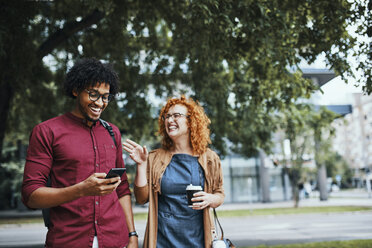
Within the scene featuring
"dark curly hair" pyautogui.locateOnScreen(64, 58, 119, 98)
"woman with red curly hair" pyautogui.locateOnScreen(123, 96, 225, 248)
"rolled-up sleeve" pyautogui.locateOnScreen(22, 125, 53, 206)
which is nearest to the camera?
"rolled-up sleeve" pyautogui.locateOnScreen(22, 125, 53, 206)

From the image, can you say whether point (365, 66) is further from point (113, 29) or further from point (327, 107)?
point (327, 107)

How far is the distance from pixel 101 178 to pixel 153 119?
→ 7863 millimetres

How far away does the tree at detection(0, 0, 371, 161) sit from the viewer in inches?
206

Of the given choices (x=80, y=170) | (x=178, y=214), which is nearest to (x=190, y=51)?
(x=178, y=214)

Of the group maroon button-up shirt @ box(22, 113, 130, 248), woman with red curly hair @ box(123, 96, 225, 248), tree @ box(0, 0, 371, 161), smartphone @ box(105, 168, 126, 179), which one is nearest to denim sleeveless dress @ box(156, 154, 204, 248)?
woman with red curly hair @ box(123, 96, 225, 248)

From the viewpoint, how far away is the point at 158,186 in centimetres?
302

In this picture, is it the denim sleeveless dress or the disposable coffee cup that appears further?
the denim sleeveless dress

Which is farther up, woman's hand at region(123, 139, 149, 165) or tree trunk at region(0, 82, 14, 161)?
tree trunk at region(0, 82, 14, 161)

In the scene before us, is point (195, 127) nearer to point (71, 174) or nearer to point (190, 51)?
point (71, 174)

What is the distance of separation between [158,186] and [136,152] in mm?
378

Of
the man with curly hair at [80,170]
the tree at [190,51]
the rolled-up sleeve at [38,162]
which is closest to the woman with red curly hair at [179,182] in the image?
the man with curly hair at [80,170]

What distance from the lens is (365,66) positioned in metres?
4.98

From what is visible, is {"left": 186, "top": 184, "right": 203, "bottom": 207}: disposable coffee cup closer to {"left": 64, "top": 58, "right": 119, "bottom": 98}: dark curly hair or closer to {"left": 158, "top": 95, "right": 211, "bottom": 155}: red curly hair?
{"left": 158, "top": 95, "right": 211, "bottom": 155}: red curly hair

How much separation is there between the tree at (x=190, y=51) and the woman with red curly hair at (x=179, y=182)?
2.11m
